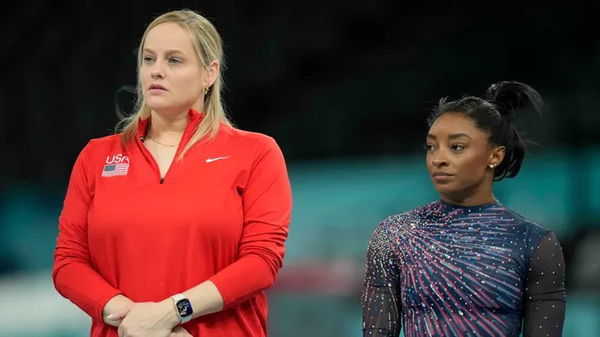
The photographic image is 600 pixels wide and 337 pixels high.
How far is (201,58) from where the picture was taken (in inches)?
82.3

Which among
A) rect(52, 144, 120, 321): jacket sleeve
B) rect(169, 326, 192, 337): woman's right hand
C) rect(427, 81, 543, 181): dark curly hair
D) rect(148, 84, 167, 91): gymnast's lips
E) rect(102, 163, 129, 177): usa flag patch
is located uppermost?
rect(148, 84, 167, 91): gymnast's lips

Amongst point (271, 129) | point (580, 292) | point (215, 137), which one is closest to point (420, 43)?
point (271, 129)

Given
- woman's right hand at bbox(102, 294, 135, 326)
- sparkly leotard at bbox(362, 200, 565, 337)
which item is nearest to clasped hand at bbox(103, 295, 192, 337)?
woman's right hand at bbox(102, 294, 135, 326)

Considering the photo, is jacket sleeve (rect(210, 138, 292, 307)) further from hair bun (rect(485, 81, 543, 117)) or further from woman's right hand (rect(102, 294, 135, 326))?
hair bun (rect(485, 81, 543, 117))

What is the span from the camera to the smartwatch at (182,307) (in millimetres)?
1896

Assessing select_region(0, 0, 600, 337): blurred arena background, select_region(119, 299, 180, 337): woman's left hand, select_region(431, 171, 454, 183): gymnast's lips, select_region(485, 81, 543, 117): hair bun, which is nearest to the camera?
select_region(119, 299, 180, 337): woman's left hand

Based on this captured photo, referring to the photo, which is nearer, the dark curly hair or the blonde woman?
the blonde woman

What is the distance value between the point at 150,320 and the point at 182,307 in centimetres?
7

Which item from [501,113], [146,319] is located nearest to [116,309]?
[146,319]

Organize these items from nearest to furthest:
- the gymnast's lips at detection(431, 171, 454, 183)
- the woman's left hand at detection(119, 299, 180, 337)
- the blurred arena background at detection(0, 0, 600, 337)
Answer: the woman's left hand at detection(119, 299, 180, 337)
the gymnast's lips at detection(431, 171, 454, 183)
the blurred arena background at detection(0, 0, 600, 337)

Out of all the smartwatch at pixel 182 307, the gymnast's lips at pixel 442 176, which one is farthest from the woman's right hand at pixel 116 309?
the gymnast's lips at pixel 442 176

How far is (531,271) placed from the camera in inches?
76.0

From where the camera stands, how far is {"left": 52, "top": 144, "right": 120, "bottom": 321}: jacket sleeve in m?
1.96

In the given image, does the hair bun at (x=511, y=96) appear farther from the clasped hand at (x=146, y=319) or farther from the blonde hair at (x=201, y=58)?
the clasped hand at (x=146, y=319)
